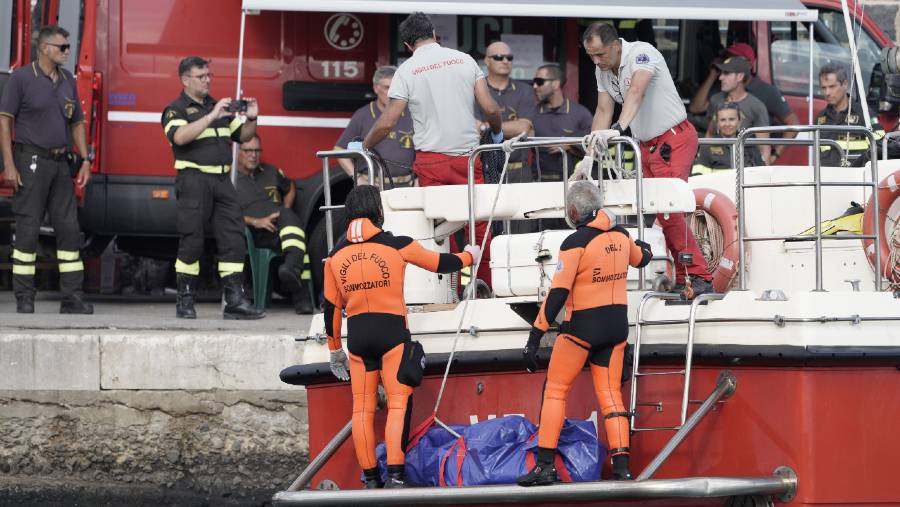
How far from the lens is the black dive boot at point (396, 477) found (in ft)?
22.0

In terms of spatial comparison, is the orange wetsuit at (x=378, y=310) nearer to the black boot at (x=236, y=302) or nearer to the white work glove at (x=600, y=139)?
the white work glove at (x=600, y=139)

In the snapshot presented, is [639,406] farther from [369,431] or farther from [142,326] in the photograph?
[142,326]

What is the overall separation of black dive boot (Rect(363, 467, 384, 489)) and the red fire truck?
4.04 meters

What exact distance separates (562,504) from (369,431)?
93 cm

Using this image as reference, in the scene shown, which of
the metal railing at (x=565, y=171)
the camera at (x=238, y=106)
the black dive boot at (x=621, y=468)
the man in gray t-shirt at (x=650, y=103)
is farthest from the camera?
the camera at (x=238, y=106)

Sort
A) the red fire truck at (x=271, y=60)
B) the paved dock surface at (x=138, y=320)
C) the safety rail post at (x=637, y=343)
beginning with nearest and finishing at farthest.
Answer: the safety rail post at (x=637, y=343)
the paved dock surface at (x=138, y=320)
the red fire truck at (x=271, y=60)

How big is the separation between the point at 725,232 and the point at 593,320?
4.86ft

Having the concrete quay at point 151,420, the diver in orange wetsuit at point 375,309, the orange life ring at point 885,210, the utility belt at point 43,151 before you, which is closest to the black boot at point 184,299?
the concrete quay at point 151,420

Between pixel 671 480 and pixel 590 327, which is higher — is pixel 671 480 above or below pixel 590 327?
below

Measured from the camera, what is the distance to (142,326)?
9312 millimetres

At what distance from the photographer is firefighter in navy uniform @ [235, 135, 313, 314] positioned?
35.0 feet

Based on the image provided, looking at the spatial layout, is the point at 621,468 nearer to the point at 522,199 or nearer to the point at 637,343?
the point at 637,343

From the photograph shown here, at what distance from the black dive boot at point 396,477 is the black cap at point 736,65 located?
4.47 meters

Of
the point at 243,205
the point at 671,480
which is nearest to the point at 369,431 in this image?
the point at 671,480
